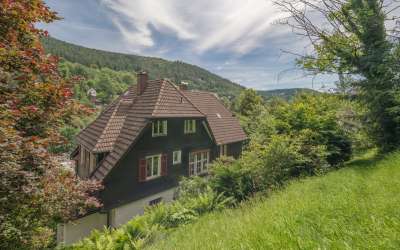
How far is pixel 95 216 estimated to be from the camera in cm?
1456

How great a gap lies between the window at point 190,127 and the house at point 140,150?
0.08 m

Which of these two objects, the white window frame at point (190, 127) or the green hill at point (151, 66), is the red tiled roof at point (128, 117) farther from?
the green hill at point (151, 66)

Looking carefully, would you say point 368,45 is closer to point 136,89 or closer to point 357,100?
point 357,100

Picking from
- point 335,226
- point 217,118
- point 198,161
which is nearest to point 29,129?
point 335,226

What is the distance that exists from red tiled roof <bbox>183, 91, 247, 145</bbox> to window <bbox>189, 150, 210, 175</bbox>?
2040 mm

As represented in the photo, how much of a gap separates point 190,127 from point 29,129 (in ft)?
48.4

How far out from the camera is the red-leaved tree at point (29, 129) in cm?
426

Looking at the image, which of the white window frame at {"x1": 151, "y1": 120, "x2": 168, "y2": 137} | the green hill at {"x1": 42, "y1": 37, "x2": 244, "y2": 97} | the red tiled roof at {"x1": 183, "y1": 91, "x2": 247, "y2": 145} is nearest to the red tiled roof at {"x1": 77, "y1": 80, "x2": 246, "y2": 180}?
the white window frame at {"x1": 151, "y1": 120, "x2": 168, "y2": 137}

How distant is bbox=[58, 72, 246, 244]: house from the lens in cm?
1442

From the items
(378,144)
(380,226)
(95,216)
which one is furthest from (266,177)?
(95,216)

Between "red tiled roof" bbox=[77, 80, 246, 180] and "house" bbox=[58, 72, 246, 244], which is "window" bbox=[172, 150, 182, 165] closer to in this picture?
"house" bbox=[58, 72, 246, 244]

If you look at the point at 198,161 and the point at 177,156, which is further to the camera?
the point at 198,161

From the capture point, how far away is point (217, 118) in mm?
25953

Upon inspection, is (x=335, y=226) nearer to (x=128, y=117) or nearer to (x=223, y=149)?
(x=128, y=117)
